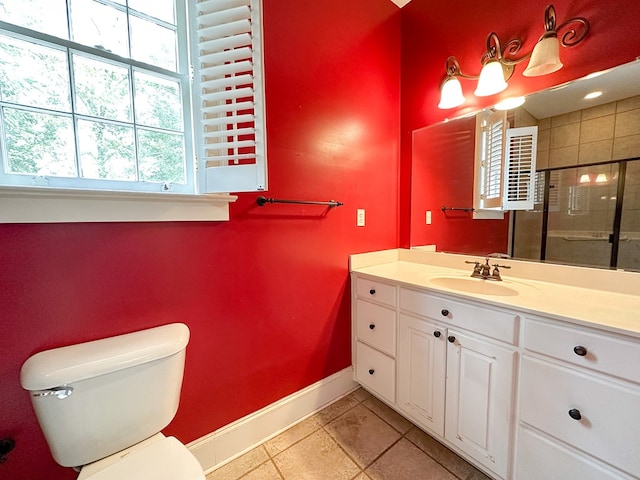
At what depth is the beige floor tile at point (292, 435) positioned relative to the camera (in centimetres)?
140

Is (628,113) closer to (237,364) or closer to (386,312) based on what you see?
(386,312)

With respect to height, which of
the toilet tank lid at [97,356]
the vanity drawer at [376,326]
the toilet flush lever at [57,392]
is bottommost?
the vanity drawer at [376,326]

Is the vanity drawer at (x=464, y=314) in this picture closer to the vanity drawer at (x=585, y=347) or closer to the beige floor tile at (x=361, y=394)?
the vanity drawer at (x=585, y=347)

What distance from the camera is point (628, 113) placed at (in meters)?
1.09

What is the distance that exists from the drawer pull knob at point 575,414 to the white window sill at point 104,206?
1.49m

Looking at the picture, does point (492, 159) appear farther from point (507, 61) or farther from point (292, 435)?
point (292, 435)

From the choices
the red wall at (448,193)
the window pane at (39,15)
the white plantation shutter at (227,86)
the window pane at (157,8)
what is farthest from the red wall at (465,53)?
the window pane at (39,15)

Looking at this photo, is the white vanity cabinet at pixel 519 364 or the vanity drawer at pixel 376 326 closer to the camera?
the white vanity cabinet at pixel 519 364

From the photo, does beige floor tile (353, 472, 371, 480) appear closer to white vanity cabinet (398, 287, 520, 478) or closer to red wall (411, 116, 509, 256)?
white vanity cabinet (398, 287, 520, 478)

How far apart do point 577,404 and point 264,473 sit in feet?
4.31

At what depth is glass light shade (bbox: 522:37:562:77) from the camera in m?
1.19

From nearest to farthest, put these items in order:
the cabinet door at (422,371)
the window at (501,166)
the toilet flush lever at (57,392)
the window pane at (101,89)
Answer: the toilet flush lever at (57,392) < the window pane at (101,89) < the cabinet door at (422,371) < the window at (501,166)

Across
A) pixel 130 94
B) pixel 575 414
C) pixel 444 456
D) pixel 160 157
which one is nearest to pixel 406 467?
pixel 444 456

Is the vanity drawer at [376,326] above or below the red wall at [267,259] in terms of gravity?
below
